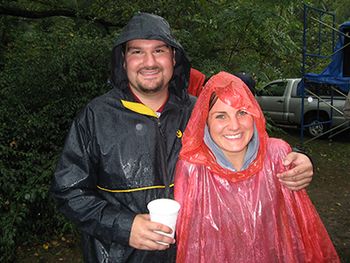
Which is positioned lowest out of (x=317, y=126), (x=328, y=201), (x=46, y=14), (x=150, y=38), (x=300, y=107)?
(x=328, y=201)

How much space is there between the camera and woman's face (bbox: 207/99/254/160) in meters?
1.83

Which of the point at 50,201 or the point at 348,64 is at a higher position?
the point at 348,64

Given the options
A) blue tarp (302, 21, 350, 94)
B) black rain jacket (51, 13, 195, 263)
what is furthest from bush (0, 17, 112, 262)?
blue tarp (302, 21, 350, 94)

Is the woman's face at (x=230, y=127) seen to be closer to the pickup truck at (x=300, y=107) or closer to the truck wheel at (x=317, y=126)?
the pickup truck at (x=300, y=107)

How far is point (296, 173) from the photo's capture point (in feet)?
5.80

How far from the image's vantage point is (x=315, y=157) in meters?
8.30

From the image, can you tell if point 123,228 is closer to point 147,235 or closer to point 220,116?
point 147,235

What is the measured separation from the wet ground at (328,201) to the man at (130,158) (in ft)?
9.49

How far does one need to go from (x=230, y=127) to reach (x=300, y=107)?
8.64m

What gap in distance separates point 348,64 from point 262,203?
6.33 meters

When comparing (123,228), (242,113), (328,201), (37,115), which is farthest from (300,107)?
(123,228)

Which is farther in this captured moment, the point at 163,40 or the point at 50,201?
the point at 50,201

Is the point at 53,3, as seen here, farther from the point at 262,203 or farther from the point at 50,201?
the point at 262,203

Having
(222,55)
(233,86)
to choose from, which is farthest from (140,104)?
(222,55)
